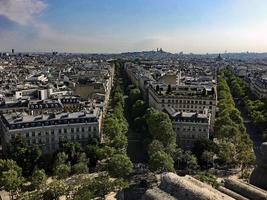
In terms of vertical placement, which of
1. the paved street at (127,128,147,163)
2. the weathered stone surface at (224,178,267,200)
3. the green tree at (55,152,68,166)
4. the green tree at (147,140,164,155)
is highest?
the weathered stone surface at (224,178,267,200)

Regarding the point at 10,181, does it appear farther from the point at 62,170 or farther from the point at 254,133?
the point at 254,133

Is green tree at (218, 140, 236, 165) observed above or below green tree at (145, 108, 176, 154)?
below

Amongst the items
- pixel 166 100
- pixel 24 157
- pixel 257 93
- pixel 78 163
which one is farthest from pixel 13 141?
pixel 257 93

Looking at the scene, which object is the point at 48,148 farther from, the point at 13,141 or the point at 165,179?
the point at 165,179

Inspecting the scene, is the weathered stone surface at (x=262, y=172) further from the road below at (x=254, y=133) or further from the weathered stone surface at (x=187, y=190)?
the road below at (x=254, y=133)

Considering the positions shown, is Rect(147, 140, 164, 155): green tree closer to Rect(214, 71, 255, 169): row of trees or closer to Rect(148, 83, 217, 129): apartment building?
Rect(214, 71, 255, 169): row of trees

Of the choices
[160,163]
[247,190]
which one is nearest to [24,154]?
[160,163]

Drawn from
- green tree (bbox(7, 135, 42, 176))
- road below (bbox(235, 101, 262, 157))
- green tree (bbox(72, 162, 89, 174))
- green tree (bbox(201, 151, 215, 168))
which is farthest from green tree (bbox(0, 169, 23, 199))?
road below (bbox(235, 101, 262, 157))

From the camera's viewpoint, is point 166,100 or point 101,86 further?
point 101,86
